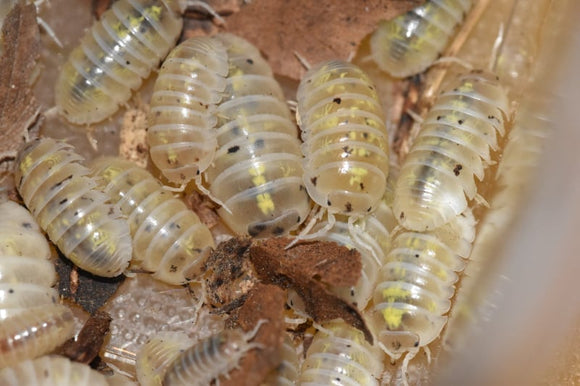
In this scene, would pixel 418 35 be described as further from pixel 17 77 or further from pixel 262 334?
pixel 17 77

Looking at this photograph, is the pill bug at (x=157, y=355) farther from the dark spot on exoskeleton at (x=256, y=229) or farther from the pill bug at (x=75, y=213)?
the dark spot on exoskeleton at (x=256, y=229)

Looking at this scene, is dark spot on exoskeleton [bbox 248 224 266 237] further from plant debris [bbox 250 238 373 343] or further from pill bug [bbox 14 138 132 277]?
pill bug [bbox 14 138 132 277]

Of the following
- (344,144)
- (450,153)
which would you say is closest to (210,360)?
(344,144)

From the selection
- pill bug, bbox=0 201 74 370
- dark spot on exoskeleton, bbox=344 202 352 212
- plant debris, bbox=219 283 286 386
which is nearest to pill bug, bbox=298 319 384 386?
plant debris, bbox=219 283 286 386

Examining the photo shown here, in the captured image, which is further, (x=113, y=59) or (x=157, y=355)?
(x=113, y=59)

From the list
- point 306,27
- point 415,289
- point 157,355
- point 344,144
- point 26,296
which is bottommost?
point 157,355
